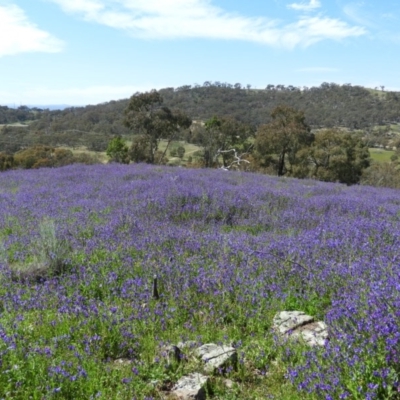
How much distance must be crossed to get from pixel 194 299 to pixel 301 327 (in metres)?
1.27

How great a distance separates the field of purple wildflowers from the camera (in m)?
3.17

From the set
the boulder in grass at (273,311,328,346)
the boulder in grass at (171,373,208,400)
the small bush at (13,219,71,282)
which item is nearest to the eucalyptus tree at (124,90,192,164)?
the small bush at (13,219,71,282)

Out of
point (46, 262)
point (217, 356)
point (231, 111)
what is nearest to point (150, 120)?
point (46, 262)

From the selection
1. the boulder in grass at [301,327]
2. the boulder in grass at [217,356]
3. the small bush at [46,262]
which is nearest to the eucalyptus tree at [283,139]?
the small bush at [46,262]

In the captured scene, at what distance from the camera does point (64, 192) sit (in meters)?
11.8

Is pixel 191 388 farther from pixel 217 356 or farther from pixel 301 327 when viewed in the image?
pixel 301 327

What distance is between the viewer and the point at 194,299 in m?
4.85

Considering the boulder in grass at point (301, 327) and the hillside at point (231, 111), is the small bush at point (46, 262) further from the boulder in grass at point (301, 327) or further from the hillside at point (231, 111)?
the hillside at point (231, 111)

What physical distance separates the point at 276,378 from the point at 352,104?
464ft

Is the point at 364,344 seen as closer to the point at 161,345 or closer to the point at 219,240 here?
the point at 161,345

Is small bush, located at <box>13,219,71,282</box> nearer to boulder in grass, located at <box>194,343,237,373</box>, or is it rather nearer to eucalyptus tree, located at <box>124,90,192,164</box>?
boulder in grass, located at <box>194,343,237,373</box>

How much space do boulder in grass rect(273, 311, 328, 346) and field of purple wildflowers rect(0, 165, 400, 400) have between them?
136 mm

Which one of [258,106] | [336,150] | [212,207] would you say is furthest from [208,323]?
[258,106]

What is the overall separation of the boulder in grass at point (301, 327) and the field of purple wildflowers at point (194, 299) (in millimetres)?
136
